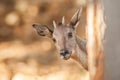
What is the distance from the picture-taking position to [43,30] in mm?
1964

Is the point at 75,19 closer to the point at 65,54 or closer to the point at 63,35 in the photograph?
the point at 63,35

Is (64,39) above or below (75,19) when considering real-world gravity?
below

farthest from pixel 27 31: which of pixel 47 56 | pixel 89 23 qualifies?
pixel 89 23

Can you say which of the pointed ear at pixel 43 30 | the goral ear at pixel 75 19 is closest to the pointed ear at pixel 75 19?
the goral ear at pixel 75 19

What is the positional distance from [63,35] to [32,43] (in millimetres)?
206

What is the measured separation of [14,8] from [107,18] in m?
0.64

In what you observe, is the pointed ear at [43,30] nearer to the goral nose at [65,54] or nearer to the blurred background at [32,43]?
the blurred background at [32,43]

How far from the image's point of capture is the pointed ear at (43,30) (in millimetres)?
1963

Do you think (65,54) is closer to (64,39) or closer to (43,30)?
(64,39)

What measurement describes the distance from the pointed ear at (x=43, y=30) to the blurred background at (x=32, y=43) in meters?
0.02

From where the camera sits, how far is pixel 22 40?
1.95 meters

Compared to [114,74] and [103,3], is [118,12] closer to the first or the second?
[103,3]

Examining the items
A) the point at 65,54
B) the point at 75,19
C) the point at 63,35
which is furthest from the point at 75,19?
the point at 65,54

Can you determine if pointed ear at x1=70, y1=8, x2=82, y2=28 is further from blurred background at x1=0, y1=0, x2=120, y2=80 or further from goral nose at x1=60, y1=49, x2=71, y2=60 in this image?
goral nose at x1=60, y1=49, x2=71, y2=60
